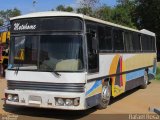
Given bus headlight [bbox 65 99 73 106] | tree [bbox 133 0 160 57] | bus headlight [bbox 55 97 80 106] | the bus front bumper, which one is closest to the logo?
the bus front bumper

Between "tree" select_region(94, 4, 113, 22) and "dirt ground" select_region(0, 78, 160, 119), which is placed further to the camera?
"tree" select_region(94, 4, 113, 22)

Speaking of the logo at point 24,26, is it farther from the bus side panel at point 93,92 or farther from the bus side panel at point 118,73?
the bus side panel at point 93,92

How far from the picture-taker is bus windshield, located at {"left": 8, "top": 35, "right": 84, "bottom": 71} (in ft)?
35.9

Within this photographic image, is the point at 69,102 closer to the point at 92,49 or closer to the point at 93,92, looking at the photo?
the point at 93,92

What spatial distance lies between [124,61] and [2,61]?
12.3 m

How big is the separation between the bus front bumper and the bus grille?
0.11m

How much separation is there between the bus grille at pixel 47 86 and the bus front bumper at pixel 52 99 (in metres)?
0.11

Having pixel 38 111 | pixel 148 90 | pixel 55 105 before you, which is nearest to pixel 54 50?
pixel 55 105

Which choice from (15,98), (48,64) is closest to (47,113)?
(15,98)

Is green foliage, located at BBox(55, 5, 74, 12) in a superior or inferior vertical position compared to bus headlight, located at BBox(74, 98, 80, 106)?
superior

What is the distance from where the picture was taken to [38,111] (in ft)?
40.8

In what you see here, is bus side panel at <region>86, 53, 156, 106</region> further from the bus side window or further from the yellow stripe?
the bus side window

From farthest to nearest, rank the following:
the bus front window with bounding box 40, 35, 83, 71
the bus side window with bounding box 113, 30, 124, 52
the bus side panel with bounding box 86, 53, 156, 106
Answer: the bus side window with bounding box 113, 30, 124, 52, the bus side panel with bounding box 86, 53, 156, 106, the bus front window with bounding box 40, 35, 83, 71

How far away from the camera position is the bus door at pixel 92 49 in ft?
37.1
